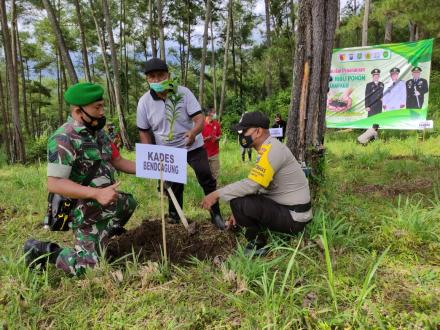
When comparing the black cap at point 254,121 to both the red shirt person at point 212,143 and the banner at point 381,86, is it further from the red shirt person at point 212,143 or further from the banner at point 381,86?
the banner at point 381,86

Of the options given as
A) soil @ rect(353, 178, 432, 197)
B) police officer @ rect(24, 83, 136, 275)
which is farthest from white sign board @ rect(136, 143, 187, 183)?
soil @ rect(353, 178, 432, 197)


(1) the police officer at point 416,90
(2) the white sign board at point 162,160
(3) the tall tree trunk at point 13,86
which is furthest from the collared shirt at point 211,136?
(3) the tall tree trunk at point 13,86

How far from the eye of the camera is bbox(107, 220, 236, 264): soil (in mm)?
2787

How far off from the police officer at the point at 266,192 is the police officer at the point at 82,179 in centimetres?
80

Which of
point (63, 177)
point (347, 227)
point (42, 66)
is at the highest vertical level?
point (42, 66)

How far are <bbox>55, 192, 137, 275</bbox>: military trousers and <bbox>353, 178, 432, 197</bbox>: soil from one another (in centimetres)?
343

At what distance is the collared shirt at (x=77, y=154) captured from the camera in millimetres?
2291

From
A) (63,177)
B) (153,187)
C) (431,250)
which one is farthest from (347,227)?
(153,187)

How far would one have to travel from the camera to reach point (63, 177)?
7.53 ft

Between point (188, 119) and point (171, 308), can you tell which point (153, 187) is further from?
point (171, 308)

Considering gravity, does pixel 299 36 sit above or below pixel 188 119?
above

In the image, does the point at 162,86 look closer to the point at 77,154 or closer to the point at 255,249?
the point at 77,154

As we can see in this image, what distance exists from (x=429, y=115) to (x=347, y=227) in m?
11.8

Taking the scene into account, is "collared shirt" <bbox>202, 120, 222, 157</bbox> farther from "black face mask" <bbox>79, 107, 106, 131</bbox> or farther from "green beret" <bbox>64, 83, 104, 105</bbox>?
"green beret" <bbox>64, 83, 104, 105</bbox>
